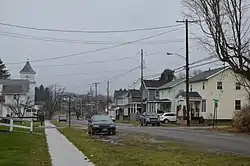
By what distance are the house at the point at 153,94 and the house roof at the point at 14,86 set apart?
28.3 meters

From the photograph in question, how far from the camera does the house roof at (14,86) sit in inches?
4203

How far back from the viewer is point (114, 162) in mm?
15234

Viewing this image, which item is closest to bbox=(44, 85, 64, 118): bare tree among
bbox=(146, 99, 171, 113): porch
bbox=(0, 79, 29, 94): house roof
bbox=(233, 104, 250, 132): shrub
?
bbox=(0, 79, 29, 94): house roof

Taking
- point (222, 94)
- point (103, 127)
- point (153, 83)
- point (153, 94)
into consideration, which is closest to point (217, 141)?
point (103, 127)

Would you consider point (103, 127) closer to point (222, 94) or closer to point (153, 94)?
point (222, 94)

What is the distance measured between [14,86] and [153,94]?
109 ft

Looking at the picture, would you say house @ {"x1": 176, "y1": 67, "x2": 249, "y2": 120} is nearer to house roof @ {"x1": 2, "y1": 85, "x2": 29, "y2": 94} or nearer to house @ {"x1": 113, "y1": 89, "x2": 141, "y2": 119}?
house @ {"x1": 113, "y1": 89, "x2": 141, "y2": 119}

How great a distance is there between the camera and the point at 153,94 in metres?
97.2

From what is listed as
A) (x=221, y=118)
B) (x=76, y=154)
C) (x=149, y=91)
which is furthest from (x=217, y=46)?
(x=149, y=91)

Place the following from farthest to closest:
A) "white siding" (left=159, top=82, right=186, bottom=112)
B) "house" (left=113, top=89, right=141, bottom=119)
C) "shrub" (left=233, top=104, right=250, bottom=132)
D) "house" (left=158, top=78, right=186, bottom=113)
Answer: "house" (left=113, top=89, right=141, bottom=119) < "house" (left=158, top=78, right=186, bottom=113) < "white siding" (left=159, top=82, right=186, bottom=112) < "shrub" (left=233, top=104, right=250, bottom=132)

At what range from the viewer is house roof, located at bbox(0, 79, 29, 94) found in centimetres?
10676

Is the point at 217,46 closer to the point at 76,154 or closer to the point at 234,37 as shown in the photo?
the point at 234,37

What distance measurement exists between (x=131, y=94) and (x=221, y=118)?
44.6 m

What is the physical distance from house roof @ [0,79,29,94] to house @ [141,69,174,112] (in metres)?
28.3
